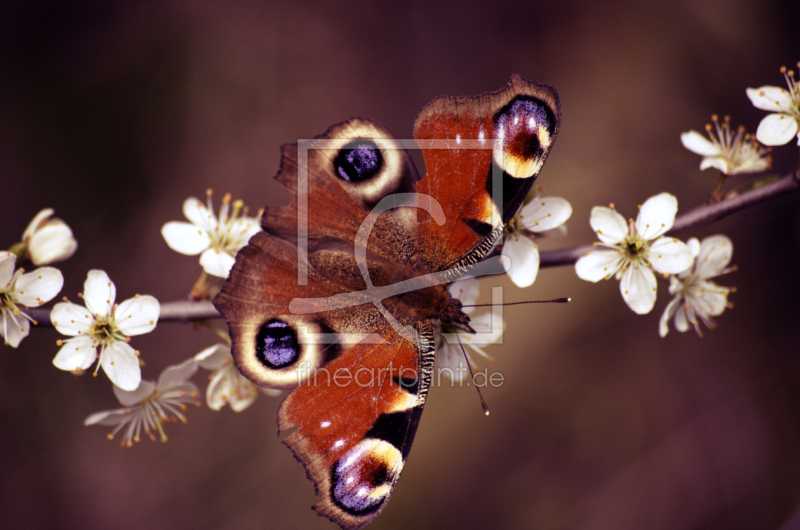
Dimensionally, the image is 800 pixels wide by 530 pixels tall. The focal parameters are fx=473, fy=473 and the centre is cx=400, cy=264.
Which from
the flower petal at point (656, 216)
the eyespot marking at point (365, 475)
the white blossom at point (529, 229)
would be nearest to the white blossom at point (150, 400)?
the eyespot marking at point (365, 475)

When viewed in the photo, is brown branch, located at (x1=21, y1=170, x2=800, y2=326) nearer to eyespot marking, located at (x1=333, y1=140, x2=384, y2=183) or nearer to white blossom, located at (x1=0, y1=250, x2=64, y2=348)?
white blossom, located at (x1=0, y1=250, x2=64, y2=348)

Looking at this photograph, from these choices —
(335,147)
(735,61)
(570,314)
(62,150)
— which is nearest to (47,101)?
(62,150)

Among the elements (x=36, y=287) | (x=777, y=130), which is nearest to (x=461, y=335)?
(x=777, y=130)

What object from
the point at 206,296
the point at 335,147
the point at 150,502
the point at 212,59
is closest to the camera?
the point at 335,147

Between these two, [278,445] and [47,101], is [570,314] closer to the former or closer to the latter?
[278,445]

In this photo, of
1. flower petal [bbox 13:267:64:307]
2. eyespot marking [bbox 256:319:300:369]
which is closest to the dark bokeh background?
flower petal [bbox 13:267:64:307]

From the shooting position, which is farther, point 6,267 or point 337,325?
point 337,325

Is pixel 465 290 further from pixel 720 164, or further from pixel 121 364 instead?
pixel 121 364
